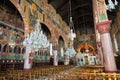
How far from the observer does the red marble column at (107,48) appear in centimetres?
451

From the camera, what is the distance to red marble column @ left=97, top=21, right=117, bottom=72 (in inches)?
177

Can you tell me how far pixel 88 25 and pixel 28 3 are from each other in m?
20.0

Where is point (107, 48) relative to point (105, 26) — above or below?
below

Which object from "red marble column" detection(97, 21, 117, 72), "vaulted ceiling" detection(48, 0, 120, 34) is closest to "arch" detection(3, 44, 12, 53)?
"red marble column" detection(97, 21, 117, 72)

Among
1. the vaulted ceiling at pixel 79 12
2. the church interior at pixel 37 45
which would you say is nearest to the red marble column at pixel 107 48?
the church interior at pixel 37 45

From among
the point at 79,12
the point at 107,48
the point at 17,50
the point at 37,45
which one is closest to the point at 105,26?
the point at 107,48

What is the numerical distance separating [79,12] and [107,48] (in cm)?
1762

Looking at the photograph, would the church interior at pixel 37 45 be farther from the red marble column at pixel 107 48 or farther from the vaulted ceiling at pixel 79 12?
the vaulted ceiling at pixel 79 12

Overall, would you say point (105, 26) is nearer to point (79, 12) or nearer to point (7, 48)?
point (7, 48)

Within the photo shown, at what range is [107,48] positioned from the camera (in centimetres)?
474

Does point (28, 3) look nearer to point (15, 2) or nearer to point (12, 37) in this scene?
point (15, 2)

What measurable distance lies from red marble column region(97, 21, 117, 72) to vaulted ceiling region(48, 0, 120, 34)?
1113 centimetres

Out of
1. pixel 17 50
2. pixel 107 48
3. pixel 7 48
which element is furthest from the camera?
pixel 17 50

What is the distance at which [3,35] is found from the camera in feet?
27.3
